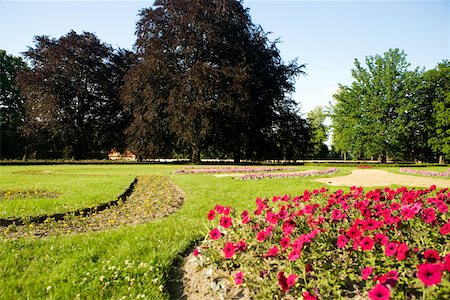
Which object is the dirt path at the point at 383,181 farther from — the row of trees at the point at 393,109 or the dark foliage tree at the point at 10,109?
the dark foliage tree at the point at 10,109

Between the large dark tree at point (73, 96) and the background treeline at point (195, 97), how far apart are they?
94 mm

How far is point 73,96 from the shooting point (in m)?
30.4

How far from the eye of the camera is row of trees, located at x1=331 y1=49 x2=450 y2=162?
110 ft

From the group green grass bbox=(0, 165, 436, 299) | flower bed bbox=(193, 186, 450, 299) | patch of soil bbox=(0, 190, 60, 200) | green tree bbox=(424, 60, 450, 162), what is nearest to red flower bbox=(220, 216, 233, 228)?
flower bed bbox=(193, 186, 450, 299)

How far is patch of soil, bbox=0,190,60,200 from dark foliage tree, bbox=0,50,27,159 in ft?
101

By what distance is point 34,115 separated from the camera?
28.7 metres

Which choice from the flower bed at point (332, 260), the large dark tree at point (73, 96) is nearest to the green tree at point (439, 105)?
the large dark tree at point (73, 96)

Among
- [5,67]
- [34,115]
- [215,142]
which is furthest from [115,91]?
[5,67]

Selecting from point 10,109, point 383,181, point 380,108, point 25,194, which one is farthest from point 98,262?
point 10,109

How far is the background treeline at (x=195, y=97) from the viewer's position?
23.8m

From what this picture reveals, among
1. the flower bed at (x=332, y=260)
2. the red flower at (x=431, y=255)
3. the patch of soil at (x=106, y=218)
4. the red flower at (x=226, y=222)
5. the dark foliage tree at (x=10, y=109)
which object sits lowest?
the patch of soil at (x=106, y=218)

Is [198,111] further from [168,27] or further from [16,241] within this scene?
[16,241]

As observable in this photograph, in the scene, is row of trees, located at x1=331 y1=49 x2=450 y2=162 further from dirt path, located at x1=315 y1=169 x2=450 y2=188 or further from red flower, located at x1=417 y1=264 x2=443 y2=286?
red flower, located at x1=417 y1=264 x2=443 y2=286

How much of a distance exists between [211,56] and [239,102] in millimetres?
5175
